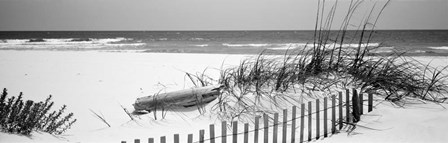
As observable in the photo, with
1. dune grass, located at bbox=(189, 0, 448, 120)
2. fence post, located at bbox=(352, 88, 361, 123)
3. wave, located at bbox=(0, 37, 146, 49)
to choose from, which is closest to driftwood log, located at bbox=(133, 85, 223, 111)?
dune grass, located at bbox=(189, 0, 448, 120)

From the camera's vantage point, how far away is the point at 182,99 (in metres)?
4.98

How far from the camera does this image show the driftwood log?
4.89 meters

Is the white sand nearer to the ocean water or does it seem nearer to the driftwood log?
the driftwood log

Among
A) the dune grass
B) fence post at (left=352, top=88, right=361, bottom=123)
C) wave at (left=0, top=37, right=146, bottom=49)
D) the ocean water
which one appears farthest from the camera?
wave at (left=0, top=37, right=146, bottom=49)

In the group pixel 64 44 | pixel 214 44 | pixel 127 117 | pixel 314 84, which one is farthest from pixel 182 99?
pixel 64 44

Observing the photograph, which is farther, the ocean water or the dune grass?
the ocean water

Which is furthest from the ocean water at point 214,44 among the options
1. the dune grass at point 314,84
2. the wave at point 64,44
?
the dune grass at point 314,84

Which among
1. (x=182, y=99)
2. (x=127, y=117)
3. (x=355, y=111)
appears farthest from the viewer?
(x=127, y=117)

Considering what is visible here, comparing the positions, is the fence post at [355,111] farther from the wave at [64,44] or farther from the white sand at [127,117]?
→ the wave at [64,44]

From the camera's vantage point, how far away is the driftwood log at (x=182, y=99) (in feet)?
16.0

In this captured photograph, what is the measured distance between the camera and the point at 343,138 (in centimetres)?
379

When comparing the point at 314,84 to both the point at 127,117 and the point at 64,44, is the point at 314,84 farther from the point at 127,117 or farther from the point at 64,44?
the point at 64,44

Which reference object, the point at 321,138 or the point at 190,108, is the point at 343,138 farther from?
the point at 190,108

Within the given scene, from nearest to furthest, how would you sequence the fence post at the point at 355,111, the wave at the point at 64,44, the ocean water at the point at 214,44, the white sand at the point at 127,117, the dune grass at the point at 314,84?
the white sand at the point at 127,117, the fence post at the point at 355,111, the dune grass at the point at 314,84, the ocean water at the point at 214,44, the wave at the point at 64,44
